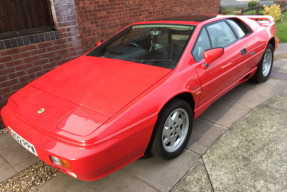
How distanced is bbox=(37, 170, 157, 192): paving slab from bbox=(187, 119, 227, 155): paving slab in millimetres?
808

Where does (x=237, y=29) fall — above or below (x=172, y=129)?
above

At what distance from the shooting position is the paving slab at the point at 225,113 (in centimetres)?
331

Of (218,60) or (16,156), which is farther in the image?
(218,60)

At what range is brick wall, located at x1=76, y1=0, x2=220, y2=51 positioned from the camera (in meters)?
4.54

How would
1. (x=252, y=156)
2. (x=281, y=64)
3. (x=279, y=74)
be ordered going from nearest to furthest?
1. (x=252, y=156)
2. (x=279, y=74)
3. (x=281, y=64)

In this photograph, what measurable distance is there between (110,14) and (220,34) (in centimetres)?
260

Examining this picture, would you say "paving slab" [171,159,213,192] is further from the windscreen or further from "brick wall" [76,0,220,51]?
"brick wall" [76,0,220,51]

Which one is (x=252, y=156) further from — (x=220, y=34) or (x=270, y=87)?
(x=270, y=87)

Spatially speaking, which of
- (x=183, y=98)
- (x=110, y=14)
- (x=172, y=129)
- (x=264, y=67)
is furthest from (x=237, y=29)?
(x=110, y=14)

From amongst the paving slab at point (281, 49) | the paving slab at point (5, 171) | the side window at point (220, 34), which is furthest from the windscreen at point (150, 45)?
the paving slab at point (281, 49)

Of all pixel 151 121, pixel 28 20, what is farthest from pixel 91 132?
pixel 28 20

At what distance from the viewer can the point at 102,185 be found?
2348 millimetres

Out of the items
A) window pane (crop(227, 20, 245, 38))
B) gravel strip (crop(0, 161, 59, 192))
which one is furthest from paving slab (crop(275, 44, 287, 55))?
gravel strip (crop(0, 161, 59, 192))

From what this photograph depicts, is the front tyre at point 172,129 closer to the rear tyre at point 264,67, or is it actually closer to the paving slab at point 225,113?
the paving slab at point 225,113
